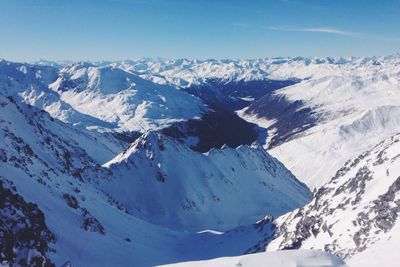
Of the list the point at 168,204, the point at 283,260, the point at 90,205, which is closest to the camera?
the point at 283,260

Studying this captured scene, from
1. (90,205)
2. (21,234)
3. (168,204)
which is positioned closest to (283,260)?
(21,234)

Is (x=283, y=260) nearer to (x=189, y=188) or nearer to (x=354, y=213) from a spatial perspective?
(x=354, y=213)

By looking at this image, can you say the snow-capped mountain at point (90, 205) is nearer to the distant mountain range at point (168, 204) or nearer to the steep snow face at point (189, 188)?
the distant mountain range at point (168, 204)

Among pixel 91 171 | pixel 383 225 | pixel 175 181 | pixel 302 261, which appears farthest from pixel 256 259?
pixel 175 181

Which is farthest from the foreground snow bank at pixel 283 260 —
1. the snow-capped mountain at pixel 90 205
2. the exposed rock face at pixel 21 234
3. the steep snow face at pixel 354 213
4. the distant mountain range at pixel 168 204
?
the snow-capped mountain at pixel 90 205

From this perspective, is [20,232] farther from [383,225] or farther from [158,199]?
[158,199]

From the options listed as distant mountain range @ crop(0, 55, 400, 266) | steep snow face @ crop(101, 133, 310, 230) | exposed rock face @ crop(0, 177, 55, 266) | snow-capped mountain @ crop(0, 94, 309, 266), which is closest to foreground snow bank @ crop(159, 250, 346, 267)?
distant mountain range @ crop(0, 55, 400, 266)

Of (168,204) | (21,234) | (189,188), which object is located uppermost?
(189,188)
